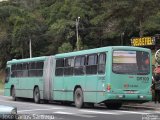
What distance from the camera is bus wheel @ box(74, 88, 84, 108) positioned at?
77.6 ft

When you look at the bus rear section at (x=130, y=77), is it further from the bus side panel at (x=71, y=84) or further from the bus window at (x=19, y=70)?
the bus window at (x=19, y=70)

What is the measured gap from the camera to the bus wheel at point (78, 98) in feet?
77.6

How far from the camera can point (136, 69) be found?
22297 millimetres

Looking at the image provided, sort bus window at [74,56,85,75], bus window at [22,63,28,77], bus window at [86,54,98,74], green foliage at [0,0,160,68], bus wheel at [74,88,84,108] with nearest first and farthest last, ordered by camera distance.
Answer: bus window at [86,54,98,74] < bus wheel at [74,88,84,108] < bus window at [74,56,85,75] < bus window at [22,63,28,77] < green foliage at [0,0,160,68]

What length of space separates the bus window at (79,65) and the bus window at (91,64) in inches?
18.2

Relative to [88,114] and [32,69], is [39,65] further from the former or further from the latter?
[88,114]

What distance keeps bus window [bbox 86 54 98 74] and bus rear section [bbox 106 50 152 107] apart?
1.31 m

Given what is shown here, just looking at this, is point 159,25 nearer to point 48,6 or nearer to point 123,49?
point 48,6

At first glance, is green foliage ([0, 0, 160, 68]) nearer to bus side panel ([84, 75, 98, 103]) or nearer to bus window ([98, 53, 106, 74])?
bus side panel ([84, 75, 98, 103])

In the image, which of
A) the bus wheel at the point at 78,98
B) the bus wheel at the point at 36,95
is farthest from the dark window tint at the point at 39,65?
the bus wheel at the point at 78,98

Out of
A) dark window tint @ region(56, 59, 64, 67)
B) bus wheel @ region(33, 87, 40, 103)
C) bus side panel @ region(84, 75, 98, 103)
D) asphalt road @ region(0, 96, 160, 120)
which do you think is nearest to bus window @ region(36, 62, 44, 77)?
bus wheel @ region(33, 87, 40, 103)

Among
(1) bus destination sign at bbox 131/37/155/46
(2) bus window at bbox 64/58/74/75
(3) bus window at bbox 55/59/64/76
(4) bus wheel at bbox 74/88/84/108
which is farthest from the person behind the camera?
(1) bus destination sign at bbox 131/37/155/46

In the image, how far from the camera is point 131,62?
22.2 m

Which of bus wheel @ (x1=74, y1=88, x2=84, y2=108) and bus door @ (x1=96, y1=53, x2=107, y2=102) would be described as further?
bus wheel @ (x1=74, y1=88, x2=84, y2=108)
